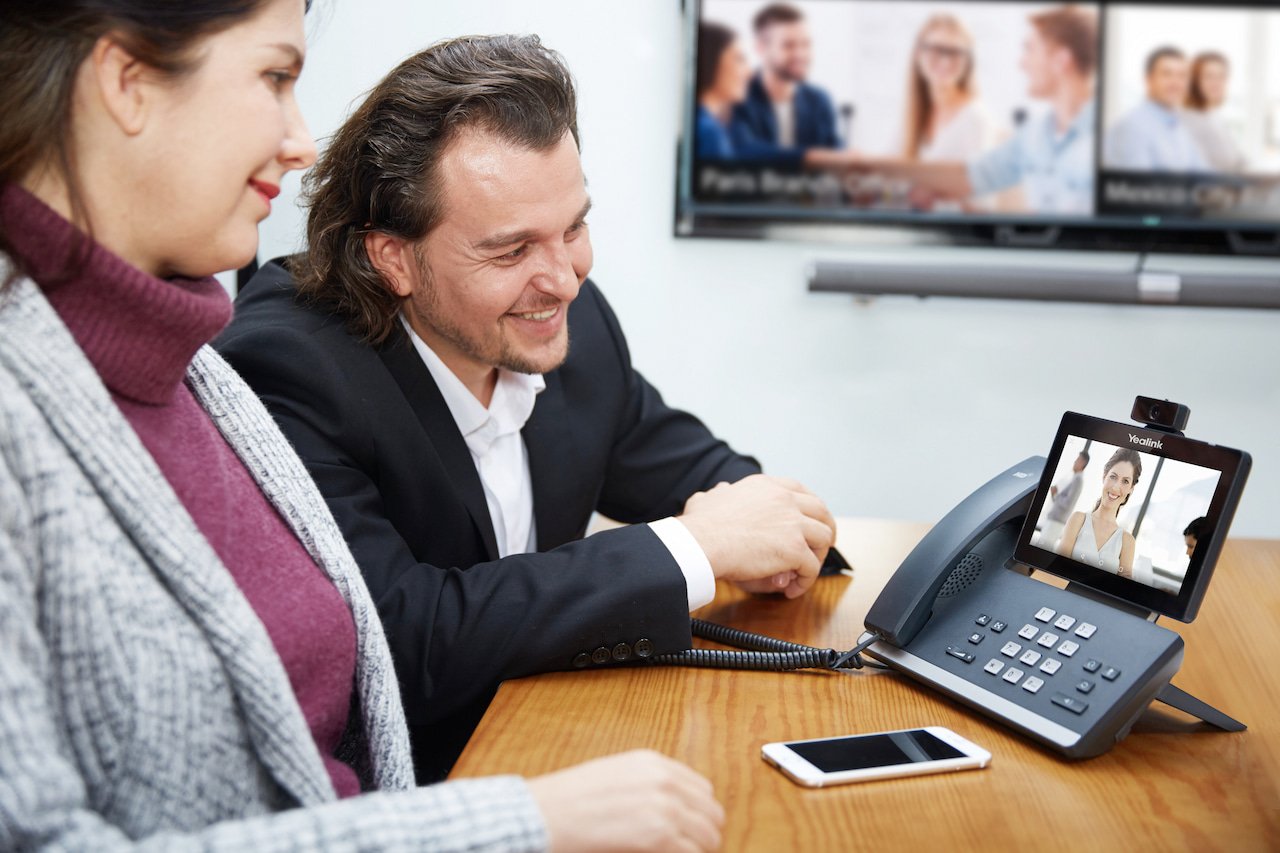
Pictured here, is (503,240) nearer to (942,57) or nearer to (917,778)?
(917,778)

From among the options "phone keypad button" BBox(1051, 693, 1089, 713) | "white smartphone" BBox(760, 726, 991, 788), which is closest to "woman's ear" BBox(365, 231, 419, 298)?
"white smartphone" BBox(760, 726, 991, 788)

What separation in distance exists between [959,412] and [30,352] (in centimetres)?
202

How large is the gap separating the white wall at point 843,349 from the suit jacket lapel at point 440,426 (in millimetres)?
1135

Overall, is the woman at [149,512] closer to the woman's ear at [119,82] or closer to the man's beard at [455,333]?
the woman's ear at [119,82]

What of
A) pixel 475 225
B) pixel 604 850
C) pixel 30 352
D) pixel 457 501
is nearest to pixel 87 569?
pixel 30 352

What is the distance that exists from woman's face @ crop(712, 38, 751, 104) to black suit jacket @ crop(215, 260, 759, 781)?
→ 803mm

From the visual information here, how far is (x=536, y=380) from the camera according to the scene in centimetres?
Answer: 153

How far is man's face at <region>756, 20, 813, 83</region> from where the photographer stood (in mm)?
2258

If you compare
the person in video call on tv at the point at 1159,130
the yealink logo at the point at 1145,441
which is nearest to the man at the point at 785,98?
the person in video call on tv at the point at 1159,130

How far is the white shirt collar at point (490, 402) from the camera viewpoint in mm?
1438

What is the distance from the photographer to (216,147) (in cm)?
82

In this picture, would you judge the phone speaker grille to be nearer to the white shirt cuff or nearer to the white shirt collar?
the white shirt cuff

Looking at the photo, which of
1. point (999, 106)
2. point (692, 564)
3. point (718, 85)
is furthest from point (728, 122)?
point (692, 564)

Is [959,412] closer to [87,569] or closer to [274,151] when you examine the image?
[274,151]
